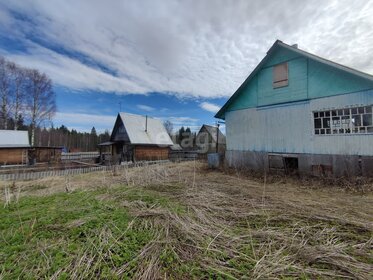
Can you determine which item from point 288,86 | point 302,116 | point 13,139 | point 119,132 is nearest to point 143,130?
point 119,132

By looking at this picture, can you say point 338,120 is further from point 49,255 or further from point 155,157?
point 155,157

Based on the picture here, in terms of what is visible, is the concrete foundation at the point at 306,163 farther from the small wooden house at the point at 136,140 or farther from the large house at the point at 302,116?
the small wooden house at the point at 136,140

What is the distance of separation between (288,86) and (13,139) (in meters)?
27.3

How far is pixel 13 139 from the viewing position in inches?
829

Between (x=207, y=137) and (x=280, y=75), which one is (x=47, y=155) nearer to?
(x=207, y=137)

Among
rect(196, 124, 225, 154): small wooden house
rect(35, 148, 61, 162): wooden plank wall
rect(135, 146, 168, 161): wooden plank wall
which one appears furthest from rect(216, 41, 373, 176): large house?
rect(196, 124, 225, 154): small wooden house

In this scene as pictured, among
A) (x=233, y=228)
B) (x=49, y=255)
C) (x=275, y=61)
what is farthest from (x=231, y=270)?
(x=275, y=61)

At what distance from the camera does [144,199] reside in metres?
4.91

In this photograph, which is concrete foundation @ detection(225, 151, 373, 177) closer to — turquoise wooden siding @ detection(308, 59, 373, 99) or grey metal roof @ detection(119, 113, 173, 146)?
turquoise wooden siding @ detection(308, 59, 373, 99)

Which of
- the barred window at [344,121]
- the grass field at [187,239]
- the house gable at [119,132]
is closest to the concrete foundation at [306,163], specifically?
the barred window at [344,121]

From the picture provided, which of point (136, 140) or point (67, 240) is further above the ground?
point (136, 140)

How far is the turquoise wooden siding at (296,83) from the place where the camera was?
7496mm

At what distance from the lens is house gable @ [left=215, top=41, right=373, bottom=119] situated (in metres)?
7.40

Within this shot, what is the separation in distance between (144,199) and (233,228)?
8.26ft
